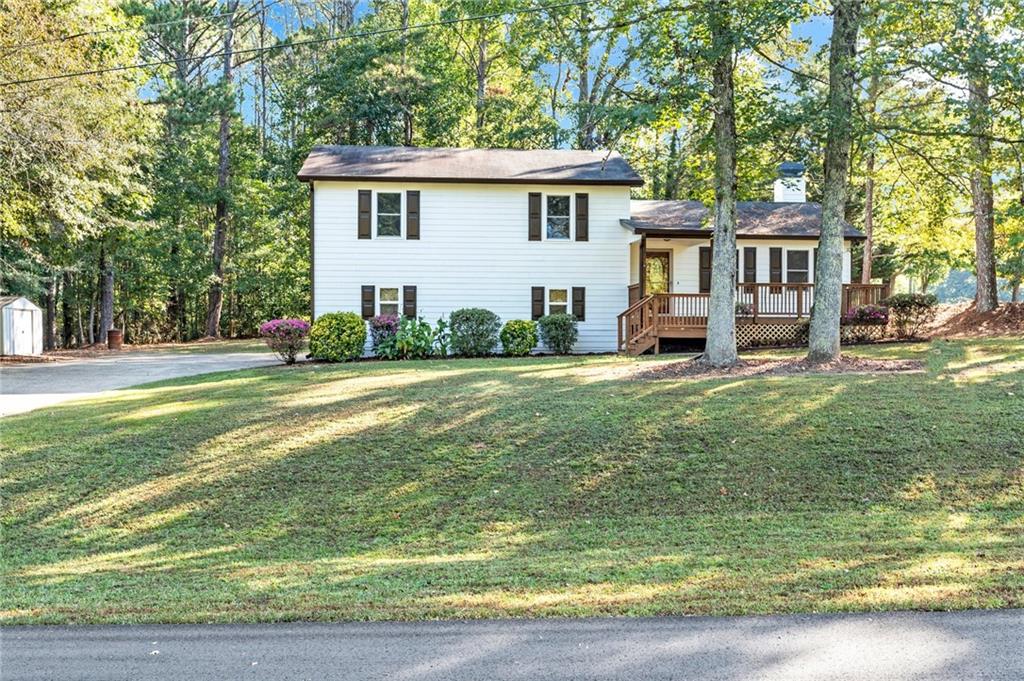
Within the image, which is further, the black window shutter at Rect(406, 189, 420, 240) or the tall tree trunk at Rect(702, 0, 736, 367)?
the black window shutter at Rect(406, 189, 420, 240)

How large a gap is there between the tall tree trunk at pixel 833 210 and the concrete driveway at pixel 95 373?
1244 centimetres

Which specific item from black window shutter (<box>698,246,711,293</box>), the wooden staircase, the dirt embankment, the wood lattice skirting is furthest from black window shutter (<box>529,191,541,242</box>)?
the dirt embankment

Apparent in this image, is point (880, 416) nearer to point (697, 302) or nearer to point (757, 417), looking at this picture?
point (757, 417)

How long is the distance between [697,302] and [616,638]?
49.6 feet

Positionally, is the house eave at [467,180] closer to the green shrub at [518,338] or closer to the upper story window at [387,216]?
the upper story window at [387,216]

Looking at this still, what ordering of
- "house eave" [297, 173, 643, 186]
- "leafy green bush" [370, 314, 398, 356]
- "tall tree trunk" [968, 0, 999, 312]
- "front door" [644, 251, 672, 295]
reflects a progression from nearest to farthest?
"tall tree trunk" [968, 0, 999, 312], "leafy green bush" [370, 314, 398, 356], "house eave" [297, 173, 643, 186], "front door" [644, 251, 672, 295]

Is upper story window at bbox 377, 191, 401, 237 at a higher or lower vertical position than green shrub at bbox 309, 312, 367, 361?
higher

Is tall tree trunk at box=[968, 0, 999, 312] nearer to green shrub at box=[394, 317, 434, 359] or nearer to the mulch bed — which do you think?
the mulch bed

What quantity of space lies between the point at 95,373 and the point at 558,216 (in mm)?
12289

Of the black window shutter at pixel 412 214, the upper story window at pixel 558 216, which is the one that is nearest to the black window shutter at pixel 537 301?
the upper story window at pixel 558 216

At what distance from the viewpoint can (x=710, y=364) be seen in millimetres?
13039

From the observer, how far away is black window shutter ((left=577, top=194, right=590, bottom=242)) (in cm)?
2020

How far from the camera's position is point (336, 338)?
17.4 metres

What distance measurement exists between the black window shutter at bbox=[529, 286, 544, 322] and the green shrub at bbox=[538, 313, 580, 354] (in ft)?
2.51
